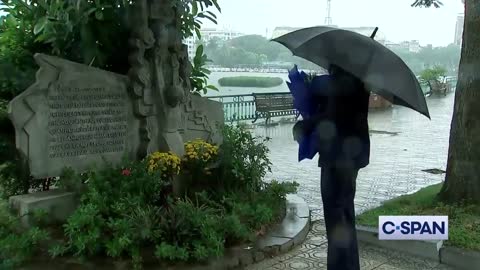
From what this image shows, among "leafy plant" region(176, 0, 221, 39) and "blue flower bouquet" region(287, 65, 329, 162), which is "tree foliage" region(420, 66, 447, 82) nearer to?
"leafy plant" region(176, 0, 221, 39)

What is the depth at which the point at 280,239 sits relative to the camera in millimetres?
5031

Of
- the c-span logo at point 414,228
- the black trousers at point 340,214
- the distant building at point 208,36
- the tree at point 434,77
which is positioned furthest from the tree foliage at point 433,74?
the black trousers at point 340,214

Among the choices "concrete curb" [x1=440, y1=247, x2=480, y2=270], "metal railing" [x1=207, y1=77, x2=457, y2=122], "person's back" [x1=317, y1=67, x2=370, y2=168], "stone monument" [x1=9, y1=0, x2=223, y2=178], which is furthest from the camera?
"metal railing" [x1=207, y1=77, x2=457, y2=122]

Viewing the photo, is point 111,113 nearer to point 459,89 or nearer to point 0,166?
point 0,166

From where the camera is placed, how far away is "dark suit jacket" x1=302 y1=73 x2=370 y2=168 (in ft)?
11.3

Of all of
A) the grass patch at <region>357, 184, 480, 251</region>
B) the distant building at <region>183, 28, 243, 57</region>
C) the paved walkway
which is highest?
the distant building at <region>183, 28, 243, 57</region>

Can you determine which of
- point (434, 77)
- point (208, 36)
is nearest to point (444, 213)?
point (208, 36)

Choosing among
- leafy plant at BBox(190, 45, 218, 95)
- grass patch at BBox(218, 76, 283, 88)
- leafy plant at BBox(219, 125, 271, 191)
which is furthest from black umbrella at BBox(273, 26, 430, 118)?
grass patch at BBox(218, 76, 283, 88)

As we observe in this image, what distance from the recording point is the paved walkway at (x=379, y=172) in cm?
479

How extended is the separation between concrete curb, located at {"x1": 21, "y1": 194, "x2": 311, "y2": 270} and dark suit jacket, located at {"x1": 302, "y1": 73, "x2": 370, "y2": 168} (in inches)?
54.4

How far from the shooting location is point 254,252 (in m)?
4.67

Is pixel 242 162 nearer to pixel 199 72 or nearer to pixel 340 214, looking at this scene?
pixel 199 72

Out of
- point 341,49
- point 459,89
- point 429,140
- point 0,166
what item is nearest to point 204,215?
point 341,49

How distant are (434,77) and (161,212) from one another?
28705 mm
